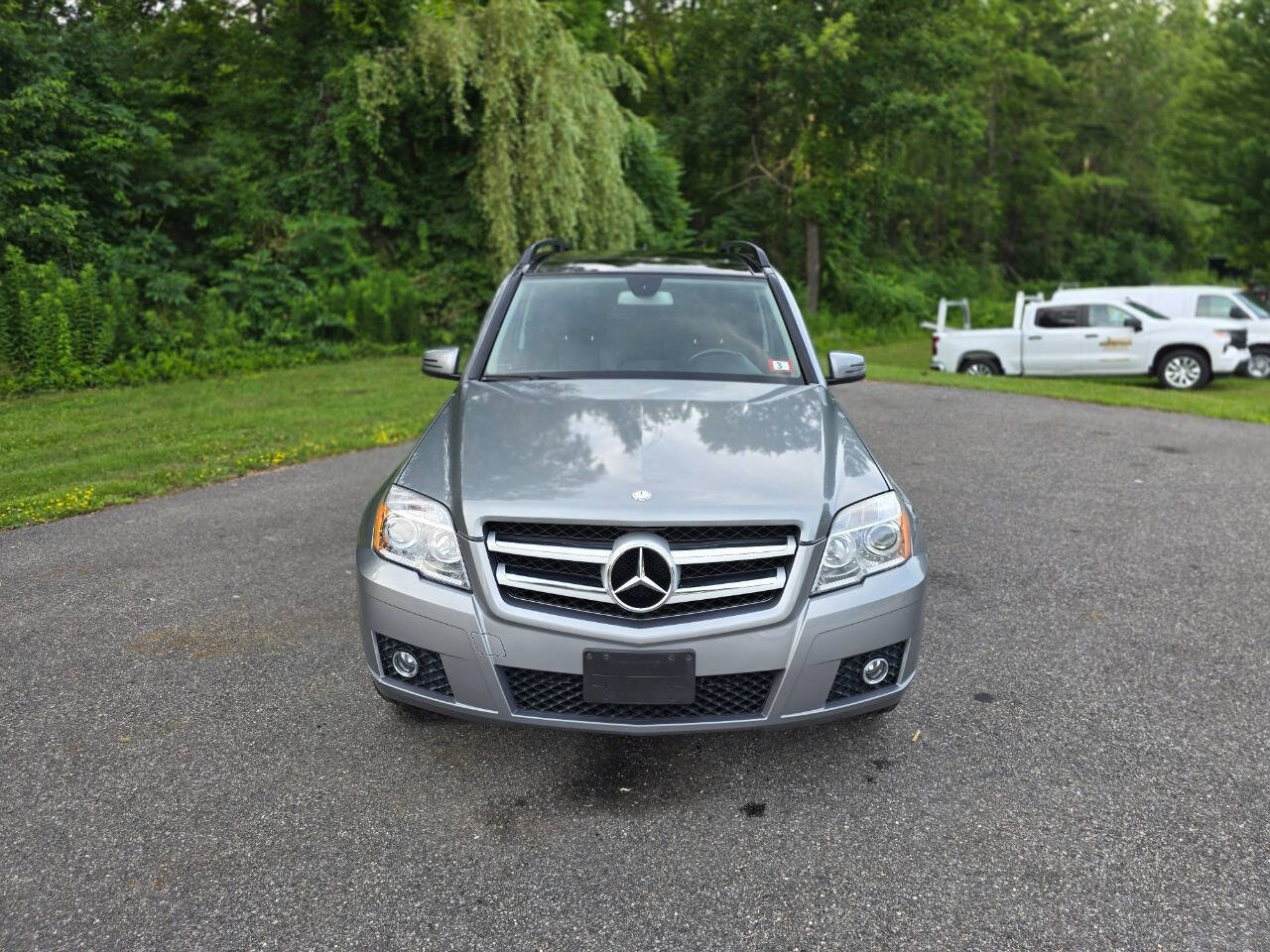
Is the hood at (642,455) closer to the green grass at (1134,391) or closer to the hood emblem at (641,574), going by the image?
the hood emblem at (641,574)

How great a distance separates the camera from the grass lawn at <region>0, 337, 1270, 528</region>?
7594 mm

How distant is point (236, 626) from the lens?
15.2 ft

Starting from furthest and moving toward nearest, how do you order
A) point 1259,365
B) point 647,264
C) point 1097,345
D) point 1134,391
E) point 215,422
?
point 1259,365 < point 1097,345 < point 1134,391 < point 215,422 < point 647,264

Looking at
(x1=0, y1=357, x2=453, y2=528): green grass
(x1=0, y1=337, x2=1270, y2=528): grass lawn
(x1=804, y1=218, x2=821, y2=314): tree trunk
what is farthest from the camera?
(x1=804, y1=218, x2=821, y2=314): tree trunk

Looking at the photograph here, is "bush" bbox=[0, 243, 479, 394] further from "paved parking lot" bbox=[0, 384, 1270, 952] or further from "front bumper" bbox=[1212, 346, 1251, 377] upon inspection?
"front bumper" bbox=[1212, 346, 1251, 377]

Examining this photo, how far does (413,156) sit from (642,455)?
18447mm

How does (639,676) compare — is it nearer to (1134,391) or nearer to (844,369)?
(844,369)

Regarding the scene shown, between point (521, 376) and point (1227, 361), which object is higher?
point (521, 376)

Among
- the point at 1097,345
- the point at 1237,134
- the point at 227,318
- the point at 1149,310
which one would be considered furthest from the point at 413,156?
the point at 1237,134

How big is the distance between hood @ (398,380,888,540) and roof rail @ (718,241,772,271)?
1.33 meters

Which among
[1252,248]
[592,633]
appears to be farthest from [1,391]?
[1252,248]

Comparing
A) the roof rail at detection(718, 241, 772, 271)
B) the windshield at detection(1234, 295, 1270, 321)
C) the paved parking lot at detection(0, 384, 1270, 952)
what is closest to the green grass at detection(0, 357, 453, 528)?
the paved parking lot at detection(0, 384, 1270, 952)

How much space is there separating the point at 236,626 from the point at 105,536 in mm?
2215

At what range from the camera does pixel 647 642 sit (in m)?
2.86
